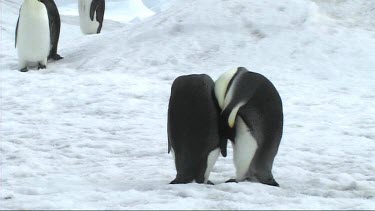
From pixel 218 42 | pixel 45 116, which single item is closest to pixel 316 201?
pixel 45 116

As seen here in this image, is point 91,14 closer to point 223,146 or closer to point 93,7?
point 93,7

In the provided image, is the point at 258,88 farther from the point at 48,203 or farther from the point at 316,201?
the point at 48,203

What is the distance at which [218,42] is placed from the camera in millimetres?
9461

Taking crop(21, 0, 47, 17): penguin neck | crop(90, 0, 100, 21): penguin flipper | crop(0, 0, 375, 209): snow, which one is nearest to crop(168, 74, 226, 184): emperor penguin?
crop(0, 0, 375, 209): snow

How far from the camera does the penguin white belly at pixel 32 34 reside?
9484 mm

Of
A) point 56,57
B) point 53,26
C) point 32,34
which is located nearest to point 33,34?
point 32,34

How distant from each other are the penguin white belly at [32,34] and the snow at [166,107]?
27 centimetres

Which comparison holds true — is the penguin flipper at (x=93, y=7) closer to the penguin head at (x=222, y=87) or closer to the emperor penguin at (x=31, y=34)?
the emperor penguin at (x=31, y=34)

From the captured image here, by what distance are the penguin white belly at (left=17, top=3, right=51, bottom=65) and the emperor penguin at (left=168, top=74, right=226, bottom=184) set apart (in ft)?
19.6

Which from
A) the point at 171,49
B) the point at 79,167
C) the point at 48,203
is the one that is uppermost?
the point at 48,203

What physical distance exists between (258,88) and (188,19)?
609 centimetres

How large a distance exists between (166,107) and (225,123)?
3.43m

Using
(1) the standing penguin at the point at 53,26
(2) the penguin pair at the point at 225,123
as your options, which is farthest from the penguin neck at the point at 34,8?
(2) the penguin pair at the point at 225,123

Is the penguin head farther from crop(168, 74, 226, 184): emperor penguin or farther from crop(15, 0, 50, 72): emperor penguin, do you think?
crop(15, 0, 50, 72): emperor penguin
